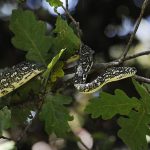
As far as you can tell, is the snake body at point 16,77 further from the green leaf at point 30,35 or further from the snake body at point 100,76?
the snake body at point 100,76

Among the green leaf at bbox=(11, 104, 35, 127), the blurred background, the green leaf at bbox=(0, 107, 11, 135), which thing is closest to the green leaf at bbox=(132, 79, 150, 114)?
the green leaf at bbox=(0, 107, 11, 135)

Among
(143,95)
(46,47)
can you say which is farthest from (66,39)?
(143,95)

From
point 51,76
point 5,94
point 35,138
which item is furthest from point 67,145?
point 51,76

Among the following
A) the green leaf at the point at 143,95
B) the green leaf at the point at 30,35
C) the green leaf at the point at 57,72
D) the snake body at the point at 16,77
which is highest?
the green leaf at the point at 30,35

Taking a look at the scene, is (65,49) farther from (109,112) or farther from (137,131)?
(137,131)

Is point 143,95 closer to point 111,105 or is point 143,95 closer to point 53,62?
point 111,105

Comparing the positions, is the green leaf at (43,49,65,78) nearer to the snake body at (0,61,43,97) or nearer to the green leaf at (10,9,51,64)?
the green leaf at (10,9,51,64)

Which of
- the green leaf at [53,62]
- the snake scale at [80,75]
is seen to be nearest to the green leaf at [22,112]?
the snake scale at [80,75]

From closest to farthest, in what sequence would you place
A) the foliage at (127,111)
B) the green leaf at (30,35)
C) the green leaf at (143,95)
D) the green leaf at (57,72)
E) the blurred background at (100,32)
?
the green leaf at (143,95), the foliage at (127,111), the green leaf at (57,72), the green leaf at (30,35), the blurred background at (100,32)
